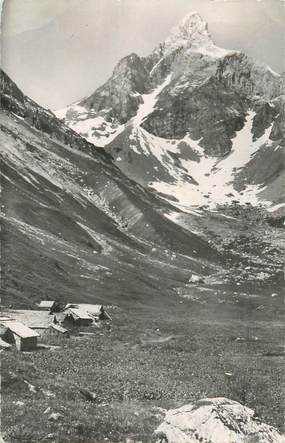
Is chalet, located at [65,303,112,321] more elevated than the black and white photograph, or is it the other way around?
the black and white photograph

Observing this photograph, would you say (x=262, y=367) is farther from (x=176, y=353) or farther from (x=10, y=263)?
(x=10, y=263)

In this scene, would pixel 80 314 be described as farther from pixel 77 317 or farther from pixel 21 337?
pixel 21 337

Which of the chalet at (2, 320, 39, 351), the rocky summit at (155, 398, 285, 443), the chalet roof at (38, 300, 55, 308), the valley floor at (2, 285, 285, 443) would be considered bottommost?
the chalet roof at (38, 300, 55, 308)

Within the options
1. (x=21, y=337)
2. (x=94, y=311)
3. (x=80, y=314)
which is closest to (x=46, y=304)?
(x=94, y=311)

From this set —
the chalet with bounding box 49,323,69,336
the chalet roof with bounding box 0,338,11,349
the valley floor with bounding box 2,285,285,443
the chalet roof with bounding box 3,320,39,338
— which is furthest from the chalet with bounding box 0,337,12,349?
the chalet with bounding box 49,323,69,336

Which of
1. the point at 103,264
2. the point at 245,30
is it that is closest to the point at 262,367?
the point at 245,30

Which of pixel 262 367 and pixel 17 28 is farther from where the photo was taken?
pixel 262 367

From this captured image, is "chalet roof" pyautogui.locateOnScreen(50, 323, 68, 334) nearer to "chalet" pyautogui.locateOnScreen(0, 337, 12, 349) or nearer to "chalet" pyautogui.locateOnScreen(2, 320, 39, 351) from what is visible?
"chalet" pyautogui.locateOnScreen(2, 320, 39, 351)
